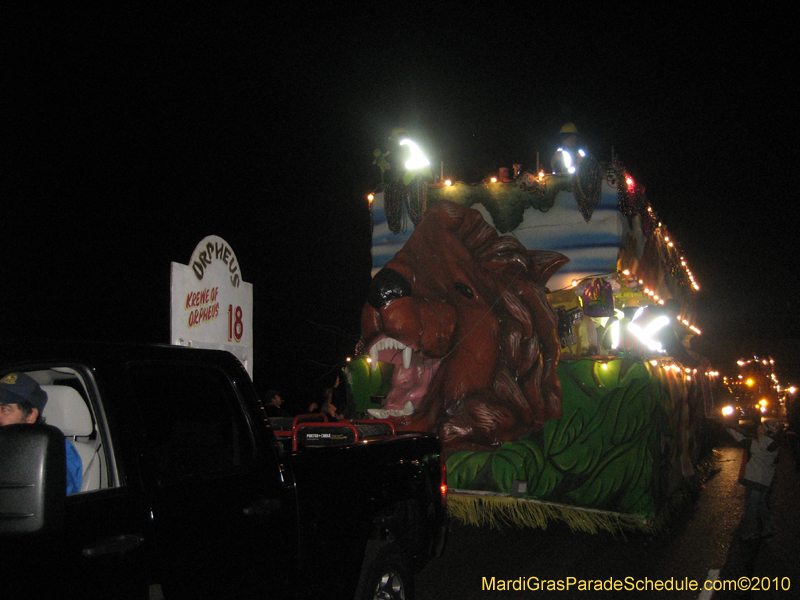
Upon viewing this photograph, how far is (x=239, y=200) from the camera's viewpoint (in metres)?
16.3

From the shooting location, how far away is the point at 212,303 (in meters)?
5.78

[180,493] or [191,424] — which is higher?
[191,424]

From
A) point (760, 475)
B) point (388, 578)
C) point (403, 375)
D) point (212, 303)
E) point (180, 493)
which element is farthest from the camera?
point (403, 375)

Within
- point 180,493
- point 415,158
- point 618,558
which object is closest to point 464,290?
point 415,158

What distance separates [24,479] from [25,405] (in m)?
0.63

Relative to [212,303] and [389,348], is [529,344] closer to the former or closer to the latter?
[389,348]

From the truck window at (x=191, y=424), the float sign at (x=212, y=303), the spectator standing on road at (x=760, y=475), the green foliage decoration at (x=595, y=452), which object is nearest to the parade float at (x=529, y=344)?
the green foliage decoration at (x=595, y=452)

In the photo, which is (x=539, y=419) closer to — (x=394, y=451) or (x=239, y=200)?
(x=394, y=451)

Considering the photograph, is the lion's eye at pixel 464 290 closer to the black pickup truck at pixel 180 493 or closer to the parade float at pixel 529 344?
the parade float at pixel 529 344

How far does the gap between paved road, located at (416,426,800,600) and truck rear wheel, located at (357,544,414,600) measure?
1.96 metres

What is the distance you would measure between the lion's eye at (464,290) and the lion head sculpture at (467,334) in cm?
1

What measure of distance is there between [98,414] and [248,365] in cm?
396

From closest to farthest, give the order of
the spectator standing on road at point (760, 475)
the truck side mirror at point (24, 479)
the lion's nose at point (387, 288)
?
the truck side mirror at point (24, 479) → the spectator standing on road at point (760, 475) → the lion's nose at point (387, 288)

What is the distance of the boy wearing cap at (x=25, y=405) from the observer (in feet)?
7.65
